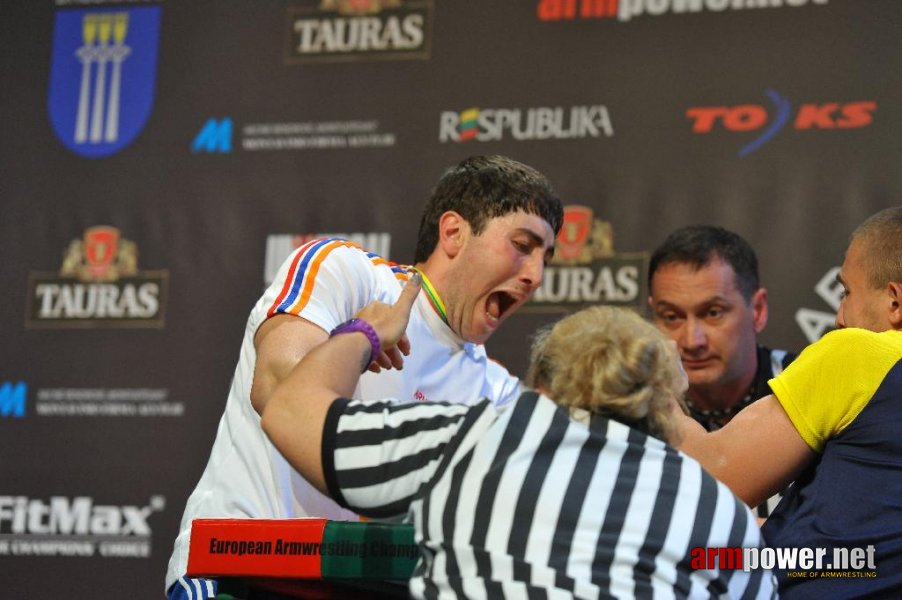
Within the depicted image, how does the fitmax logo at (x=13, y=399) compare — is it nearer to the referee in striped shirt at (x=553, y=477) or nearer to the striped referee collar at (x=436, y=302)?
the striped referee collar at (x=436, y=302)

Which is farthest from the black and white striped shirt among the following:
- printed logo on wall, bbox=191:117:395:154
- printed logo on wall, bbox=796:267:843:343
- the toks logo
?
printed logo on wall, bbox=191:117:395:154

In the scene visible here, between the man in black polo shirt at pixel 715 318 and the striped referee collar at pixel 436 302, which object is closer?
the striped referee collar at pixel 436 302

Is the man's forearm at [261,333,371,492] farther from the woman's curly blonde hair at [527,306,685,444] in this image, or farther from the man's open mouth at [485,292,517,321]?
the man's open mouth at [485,292,517,321]

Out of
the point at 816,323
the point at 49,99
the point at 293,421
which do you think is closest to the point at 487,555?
the point at 293,421

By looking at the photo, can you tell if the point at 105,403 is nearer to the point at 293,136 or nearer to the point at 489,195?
the point at 293,136

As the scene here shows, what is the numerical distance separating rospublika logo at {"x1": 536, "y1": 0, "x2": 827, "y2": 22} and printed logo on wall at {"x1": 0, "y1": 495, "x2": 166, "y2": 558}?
7.38ft

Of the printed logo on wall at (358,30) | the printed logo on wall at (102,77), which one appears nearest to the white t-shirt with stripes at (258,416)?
the printed logo on wall at (358,30)

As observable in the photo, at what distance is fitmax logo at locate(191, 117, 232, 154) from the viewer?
4305mm

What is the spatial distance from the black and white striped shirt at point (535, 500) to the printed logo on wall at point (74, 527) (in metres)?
2.72

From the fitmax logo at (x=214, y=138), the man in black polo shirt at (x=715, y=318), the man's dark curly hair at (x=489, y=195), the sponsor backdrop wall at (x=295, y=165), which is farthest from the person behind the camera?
the fitmax logo at (x=214, y=138)

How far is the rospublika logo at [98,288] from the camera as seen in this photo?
4246 millimetres

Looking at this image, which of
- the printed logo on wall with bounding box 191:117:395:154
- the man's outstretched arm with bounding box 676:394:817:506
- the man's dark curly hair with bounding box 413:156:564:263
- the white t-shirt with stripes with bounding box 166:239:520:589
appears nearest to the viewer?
the man's outstretched arm with bounding box 676:394:817:506

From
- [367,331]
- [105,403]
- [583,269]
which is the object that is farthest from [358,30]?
[367,331]

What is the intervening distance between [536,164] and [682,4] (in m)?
0.76
